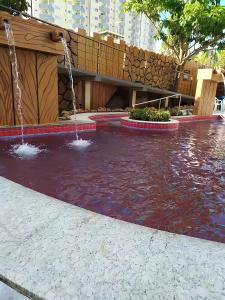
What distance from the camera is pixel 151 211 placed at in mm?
2881

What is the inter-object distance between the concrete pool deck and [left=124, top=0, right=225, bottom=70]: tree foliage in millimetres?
13875

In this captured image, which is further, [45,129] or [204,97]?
[204,97]

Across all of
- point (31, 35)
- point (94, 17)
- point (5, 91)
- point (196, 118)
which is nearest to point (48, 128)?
point (5, 91)

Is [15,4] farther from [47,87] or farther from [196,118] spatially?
[196,118]

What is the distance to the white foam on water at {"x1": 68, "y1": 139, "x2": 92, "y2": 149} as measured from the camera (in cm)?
598

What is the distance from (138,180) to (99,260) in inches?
89.4

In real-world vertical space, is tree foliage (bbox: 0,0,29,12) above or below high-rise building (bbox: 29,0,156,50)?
below

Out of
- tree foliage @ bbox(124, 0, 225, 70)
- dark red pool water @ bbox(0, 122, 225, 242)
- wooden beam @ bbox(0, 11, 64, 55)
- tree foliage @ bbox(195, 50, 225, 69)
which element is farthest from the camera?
tree foliage @ bbox(195, 50, 225, 69)

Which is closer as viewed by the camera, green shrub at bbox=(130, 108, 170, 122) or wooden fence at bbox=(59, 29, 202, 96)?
green shrub at bbox=(130, 108, 170, 122)

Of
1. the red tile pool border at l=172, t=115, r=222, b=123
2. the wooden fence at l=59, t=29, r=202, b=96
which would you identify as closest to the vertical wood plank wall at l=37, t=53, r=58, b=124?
the wooden fence at l=59, t=29, r=202, b=96

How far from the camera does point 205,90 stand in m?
13.9

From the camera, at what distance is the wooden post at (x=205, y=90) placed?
43.8ft

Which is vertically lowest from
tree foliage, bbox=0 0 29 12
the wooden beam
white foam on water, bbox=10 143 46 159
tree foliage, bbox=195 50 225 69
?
white foam on water, bbox=10 143 46 159

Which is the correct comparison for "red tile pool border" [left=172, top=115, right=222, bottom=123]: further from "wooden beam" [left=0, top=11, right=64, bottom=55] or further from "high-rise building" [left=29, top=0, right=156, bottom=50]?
"high-rise building" [left=29, top=0, right=156, bottom=50]
